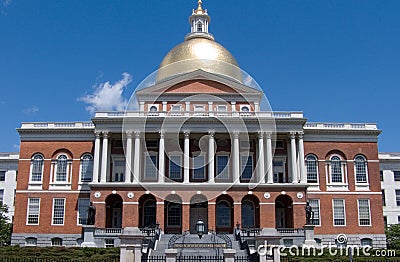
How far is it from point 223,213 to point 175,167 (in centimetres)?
683

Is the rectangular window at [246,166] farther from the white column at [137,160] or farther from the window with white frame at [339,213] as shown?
the white column at [137,160]

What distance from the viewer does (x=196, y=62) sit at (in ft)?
203

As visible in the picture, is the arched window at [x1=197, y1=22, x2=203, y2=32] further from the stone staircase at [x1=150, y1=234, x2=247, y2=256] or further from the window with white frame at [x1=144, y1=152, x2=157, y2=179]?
the stone staircase at [x1=150, y1=234, x2=247, y2=256]

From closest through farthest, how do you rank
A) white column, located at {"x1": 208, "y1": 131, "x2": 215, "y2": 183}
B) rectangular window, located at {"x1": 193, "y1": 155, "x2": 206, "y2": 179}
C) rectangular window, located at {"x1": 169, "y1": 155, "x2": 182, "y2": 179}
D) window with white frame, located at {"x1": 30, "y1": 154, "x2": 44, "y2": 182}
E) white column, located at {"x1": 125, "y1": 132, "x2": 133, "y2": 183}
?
1. white column, located at {"x1": 208, "y1": 131, "x2": 215, "y2": 183}
2. white column, located at {"x1": 125, "y1": 132, "x2": 133, "y2": 183}
3. rectangular window, located at {"x1": 193, "y1": 155, "x2": 206, "y2": 179}
4. rectangular window, located at {"x1": 169, "y1": 155, "x2": 182, "y2": 179}
5. window with white frame, located at {"x1": 30, "y1": 154, "x2": 44, "y2": 182}

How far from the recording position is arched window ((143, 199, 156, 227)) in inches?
2162

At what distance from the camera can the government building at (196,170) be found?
52.7m

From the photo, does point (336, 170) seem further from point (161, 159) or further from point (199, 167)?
point (161, 159)

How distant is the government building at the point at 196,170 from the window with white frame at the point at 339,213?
4.1 inches

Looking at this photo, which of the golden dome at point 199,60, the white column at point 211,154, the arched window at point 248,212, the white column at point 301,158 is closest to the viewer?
the white column at point 211,154

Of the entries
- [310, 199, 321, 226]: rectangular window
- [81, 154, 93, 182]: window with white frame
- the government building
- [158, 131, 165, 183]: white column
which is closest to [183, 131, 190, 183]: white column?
the government building

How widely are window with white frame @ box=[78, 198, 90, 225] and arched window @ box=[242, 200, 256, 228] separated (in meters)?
16.1

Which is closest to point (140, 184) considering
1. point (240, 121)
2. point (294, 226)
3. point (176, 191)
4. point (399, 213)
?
point (176, 191)

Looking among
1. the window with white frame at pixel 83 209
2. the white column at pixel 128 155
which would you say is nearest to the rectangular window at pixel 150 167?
the white column at pixel 128 155

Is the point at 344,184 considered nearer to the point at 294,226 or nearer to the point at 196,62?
the point at 294,226
